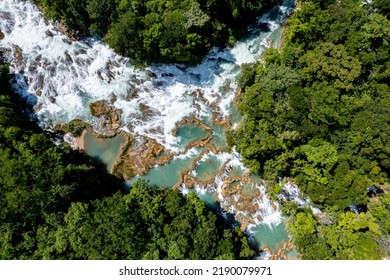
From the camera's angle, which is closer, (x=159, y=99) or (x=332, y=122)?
(x=332, y=122)

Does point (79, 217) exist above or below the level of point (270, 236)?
above

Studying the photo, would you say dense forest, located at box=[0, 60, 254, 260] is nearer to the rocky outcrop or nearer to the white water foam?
the rocky outcrop

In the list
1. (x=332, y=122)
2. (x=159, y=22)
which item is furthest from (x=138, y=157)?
(x=332, y=122)

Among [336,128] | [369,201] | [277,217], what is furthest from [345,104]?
[277,217]

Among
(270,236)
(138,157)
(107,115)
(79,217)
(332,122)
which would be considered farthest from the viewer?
(107,115)

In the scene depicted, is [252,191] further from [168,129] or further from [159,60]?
[159,60]

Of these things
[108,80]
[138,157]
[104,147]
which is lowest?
[138,157]

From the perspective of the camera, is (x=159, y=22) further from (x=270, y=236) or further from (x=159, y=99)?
(x=270, y=236)

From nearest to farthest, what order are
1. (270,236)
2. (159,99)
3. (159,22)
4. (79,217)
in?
(79,217), (159,22), (270,236), (159,99)
